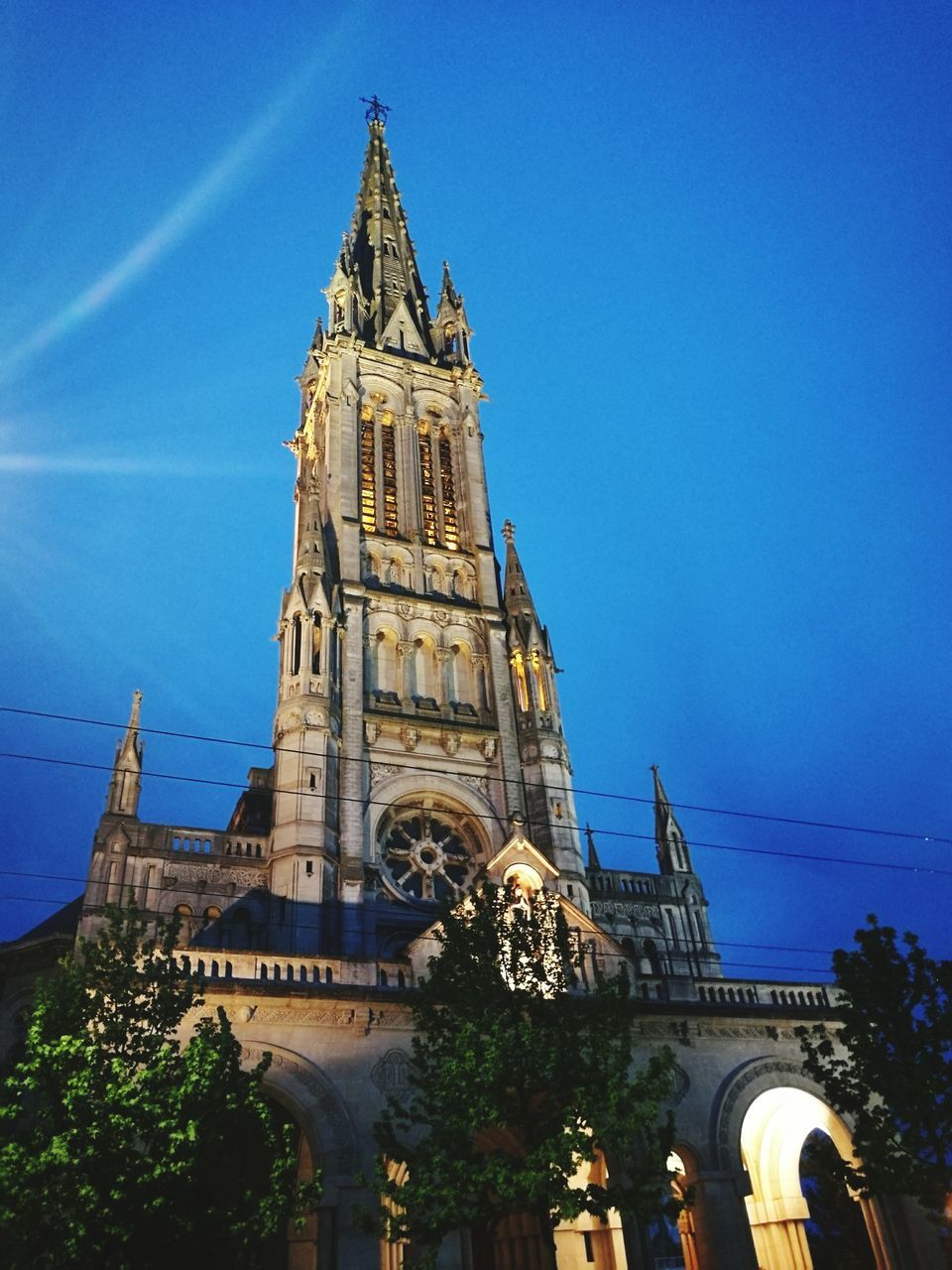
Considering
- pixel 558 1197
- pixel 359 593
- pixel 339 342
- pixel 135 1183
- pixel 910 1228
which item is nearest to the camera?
pixel 135 1183

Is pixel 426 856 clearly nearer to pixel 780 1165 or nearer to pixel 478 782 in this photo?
pixel 478 782

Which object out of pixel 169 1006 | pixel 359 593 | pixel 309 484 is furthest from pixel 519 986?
pixel 309 484

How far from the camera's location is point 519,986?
74.4 ft

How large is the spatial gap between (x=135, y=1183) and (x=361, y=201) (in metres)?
62.8

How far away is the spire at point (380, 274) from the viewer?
55156mm

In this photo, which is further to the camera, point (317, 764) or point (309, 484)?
point (309, 484)

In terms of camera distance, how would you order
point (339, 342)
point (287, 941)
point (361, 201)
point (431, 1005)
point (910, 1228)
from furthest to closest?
point (361, 201), point (339, 342), point (287, 941), point (910, 1228), point (431, 1005)

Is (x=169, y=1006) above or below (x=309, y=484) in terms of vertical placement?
below

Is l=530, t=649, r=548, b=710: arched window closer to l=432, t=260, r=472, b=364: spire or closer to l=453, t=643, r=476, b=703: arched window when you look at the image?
l=453, t=643, r=476, b=703: arched window

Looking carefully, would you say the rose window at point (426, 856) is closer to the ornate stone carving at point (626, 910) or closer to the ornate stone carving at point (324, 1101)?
the ornate stone carving at point (626, 910)

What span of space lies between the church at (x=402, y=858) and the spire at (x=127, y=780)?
10cm

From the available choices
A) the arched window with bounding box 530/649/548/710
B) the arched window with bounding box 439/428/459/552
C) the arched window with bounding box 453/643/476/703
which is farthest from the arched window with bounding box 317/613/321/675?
the arched window with bounding box 439/428/459/552

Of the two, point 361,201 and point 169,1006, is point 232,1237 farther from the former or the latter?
point 361,201

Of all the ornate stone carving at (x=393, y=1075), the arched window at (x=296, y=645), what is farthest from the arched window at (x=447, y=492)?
the ornate stone carving at (x=393, y=1075)
